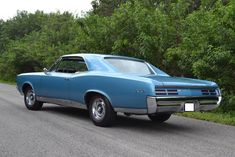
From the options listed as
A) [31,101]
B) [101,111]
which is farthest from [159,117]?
[31,101]

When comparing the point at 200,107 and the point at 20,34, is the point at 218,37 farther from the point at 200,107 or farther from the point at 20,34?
the point at 20,34

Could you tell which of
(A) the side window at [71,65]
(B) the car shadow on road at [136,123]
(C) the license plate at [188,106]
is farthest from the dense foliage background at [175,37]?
(A) the side window at [71,65]

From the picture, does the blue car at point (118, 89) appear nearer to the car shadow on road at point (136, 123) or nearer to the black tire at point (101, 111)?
the black tire at point (101, 111)

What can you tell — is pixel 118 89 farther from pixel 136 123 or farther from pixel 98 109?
pixel 136 123

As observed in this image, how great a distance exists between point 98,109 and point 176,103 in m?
1.73

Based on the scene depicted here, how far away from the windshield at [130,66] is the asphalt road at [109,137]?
1.10 meters

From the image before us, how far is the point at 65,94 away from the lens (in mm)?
9969

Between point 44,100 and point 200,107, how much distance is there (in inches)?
161

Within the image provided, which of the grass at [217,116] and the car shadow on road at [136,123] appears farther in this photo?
the grass at [217,116]

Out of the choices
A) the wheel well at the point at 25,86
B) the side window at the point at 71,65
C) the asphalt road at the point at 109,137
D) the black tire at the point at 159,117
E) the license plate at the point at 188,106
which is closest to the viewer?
the asphalt road at the point at 109,137

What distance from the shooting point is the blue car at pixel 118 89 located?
8.04 m

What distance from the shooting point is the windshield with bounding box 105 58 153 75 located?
9.39 meters

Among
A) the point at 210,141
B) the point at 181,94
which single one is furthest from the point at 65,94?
the point at 210,141

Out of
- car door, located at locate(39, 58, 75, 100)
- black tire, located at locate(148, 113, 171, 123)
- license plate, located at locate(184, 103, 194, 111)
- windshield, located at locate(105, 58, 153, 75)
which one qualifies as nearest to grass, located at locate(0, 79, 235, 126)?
black tire, located at locate(148, 113, 171, 123)
